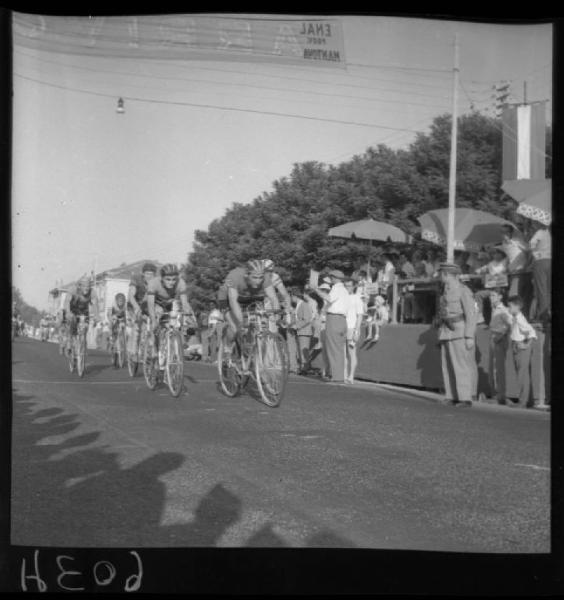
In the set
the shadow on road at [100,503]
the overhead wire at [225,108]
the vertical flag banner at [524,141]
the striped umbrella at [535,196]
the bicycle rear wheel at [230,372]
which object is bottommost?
the shadow on road at [100,503]

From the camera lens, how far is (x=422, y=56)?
129 inches

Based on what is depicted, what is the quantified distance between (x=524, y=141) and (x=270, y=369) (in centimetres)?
137

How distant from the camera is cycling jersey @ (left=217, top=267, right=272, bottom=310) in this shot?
10.3 ft

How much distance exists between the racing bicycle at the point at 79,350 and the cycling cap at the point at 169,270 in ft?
1.36

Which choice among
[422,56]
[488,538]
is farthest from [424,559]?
[422,56]

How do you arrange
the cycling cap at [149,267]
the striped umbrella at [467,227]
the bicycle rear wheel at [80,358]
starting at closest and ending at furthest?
the striped umbrella at [467,227] < the cycling cap at [149,267] < the bicycle rear wheel at [80,358]

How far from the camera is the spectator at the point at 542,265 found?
3.11 metres

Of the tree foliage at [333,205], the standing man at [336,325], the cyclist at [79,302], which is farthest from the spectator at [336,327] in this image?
the cyclist at [79,302]

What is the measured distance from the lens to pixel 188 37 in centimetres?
326

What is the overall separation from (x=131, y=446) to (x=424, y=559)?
1.19 m

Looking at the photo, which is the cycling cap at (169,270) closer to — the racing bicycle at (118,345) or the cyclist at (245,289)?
the cyclist at (245,289)

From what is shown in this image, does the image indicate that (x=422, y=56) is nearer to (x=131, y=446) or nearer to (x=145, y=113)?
(x=145, y=113)

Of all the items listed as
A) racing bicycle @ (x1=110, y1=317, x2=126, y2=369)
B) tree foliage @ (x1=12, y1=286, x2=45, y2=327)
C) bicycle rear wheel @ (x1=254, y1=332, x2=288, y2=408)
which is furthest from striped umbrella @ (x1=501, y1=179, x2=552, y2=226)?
tree foliage @ (x1=12, y1=286, x2=45, y2=327)

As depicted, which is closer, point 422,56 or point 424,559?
point 424,559
